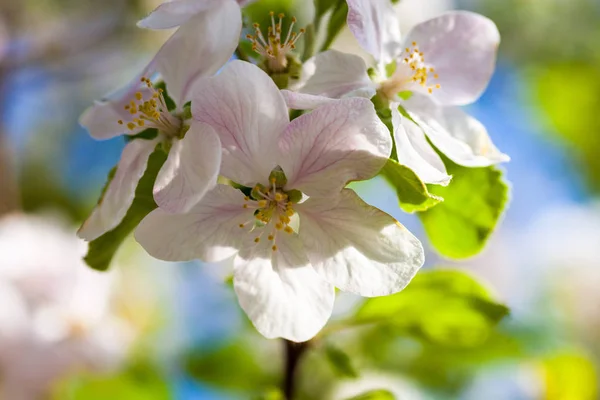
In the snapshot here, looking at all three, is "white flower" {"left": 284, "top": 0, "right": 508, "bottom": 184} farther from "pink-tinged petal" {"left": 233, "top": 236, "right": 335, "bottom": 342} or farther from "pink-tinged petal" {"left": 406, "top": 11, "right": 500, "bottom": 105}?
"pink-tinged petal" {"left": 233, "top": 236, "right": 335, "bottom": 342}

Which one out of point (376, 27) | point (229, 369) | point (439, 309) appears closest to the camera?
point (376, 27)

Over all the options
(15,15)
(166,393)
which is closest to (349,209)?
(166,393)

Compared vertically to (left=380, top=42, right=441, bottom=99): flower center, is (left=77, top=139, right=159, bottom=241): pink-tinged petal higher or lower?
lower

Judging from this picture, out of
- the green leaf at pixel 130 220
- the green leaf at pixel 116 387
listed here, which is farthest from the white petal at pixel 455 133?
the green leaf at pixel 116 387

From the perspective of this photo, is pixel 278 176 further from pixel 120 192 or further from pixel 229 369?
pixel 229 369

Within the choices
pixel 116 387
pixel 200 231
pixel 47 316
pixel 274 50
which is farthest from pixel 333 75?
pixel 47 316

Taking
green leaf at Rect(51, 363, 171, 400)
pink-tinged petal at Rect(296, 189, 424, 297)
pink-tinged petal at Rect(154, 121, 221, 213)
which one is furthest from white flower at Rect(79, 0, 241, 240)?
green leaf at Rect(51, 363, 171, 400)
